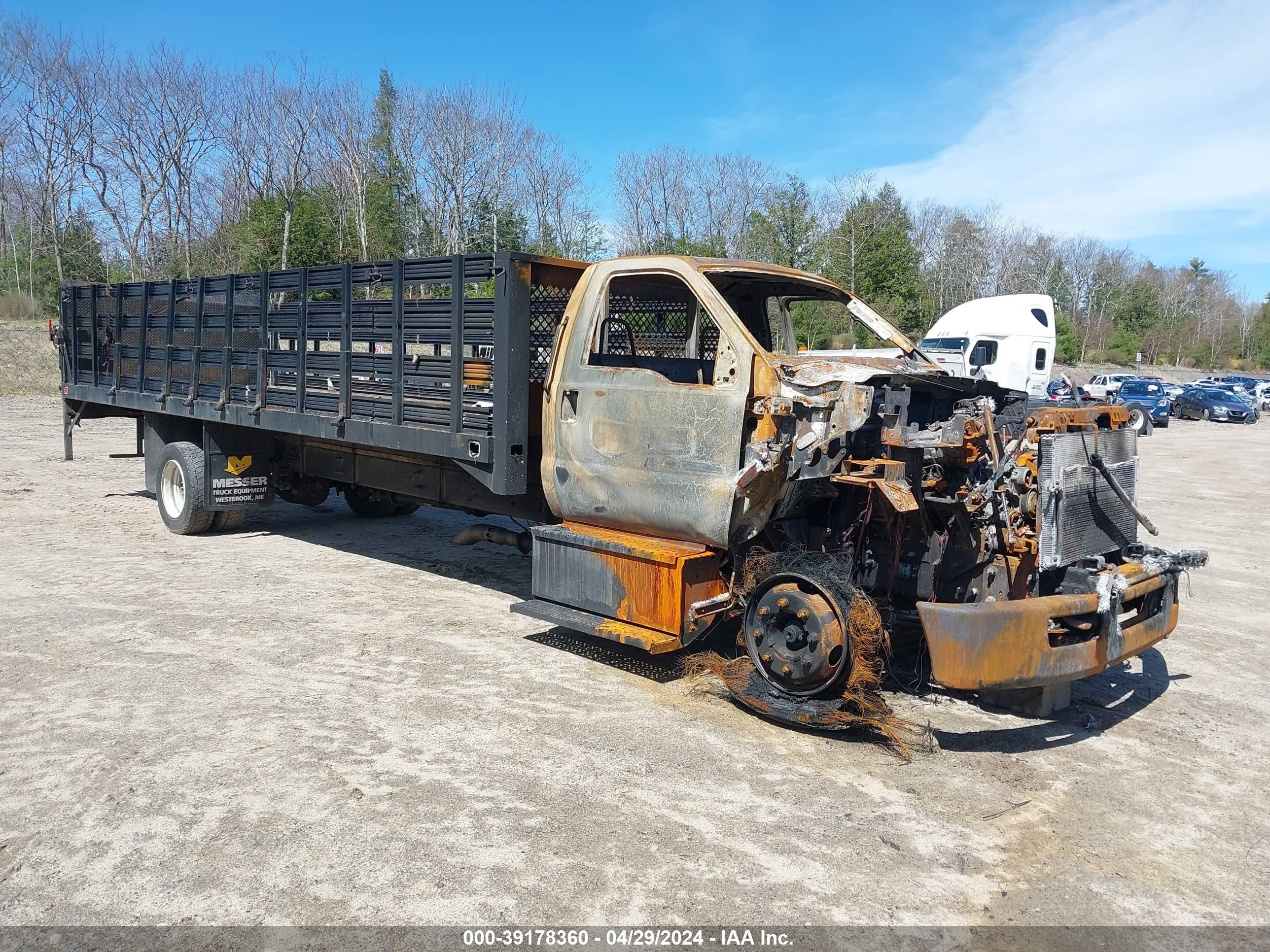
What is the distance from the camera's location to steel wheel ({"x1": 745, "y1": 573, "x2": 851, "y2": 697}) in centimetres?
459

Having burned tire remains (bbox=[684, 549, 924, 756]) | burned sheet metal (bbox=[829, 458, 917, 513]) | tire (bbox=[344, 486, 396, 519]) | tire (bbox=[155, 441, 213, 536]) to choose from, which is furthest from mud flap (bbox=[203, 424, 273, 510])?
burned sheet metal (bbox=[829, 458, 917, 513])

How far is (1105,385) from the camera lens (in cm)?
3334

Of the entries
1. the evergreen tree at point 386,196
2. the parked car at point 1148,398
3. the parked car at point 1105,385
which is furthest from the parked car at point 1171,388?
the evergreen tree at point 386,196

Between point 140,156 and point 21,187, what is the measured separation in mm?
5445

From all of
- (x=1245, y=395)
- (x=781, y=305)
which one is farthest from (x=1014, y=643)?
(x=1245, y=395)

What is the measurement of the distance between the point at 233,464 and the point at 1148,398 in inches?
1276

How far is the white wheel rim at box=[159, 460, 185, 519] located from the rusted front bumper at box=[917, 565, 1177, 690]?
731 centimetres

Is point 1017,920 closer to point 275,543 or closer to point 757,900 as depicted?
point 757,900

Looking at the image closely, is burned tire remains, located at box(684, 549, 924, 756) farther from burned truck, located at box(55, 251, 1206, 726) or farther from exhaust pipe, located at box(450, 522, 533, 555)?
exhaust pipe, located at box(450, 522, 533, 555)

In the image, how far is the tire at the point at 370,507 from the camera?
9.88m

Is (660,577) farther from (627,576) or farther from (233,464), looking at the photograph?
(233,464)

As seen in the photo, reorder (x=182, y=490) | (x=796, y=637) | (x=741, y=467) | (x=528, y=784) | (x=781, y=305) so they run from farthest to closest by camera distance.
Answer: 1. (x=182, y=490)
2. (x=781, y=305)
3. (x=741, y=467)
4. (x=796, y=637)
5. (x=528, y=784)

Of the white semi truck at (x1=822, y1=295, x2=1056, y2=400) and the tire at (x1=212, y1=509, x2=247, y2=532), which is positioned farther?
the white semi truck at (x1=822, y1=295, x2=1056, y2=400)

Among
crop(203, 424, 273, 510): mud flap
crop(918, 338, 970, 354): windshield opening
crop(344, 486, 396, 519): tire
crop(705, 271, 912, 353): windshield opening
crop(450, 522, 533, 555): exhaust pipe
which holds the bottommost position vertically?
crop(344, 486, 396, 519): tire
